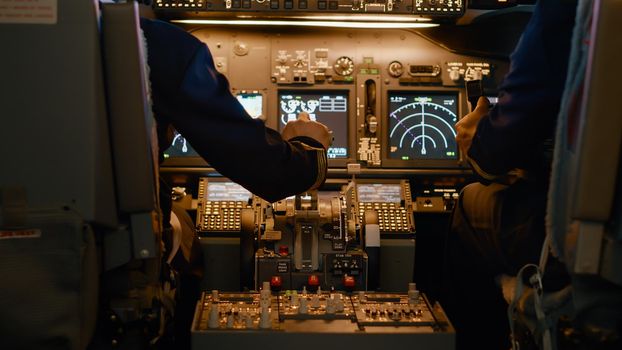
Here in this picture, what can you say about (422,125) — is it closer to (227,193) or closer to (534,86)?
(227,193)

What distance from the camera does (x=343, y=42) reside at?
4.11 meters

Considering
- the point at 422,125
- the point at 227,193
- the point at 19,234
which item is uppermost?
the point at 422,125

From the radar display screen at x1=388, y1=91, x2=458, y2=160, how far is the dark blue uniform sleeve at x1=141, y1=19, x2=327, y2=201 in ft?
4.91

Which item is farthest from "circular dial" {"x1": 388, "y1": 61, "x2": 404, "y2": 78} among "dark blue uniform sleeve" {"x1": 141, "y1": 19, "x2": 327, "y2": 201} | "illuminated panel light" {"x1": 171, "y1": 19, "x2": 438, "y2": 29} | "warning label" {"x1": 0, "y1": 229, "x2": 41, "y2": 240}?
"warning label" {"x1": 0, "y1": 229, "x2": 41, "y2": 240}

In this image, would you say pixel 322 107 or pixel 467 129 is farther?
pixel 322 107

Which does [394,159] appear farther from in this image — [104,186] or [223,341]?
[104,186]

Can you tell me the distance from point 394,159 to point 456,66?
24.7 inches

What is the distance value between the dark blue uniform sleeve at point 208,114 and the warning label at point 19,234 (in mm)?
618

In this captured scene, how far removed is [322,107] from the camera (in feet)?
13.3

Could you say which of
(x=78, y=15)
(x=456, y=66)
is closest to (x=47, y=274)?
(x=78, y=15)

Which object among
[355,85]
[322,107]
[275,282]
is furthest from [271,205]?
[355,85]

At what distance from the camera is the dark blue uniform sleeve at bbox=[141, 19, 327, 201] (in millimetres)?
2377

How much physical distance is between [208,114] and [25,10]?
66cm

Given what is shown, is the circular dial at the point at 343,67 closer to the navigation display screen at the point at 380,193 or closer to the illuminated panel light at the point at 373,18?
the illuminated panel light at the point at 373,18
